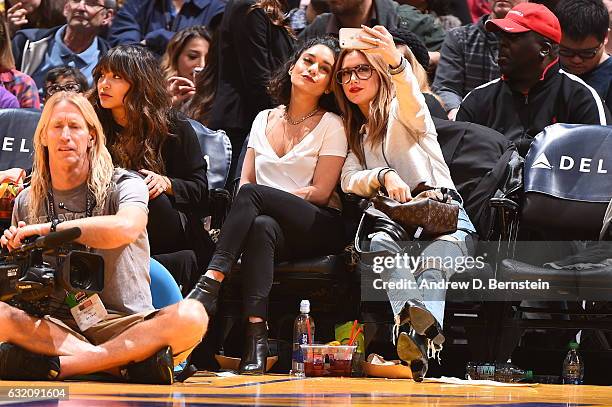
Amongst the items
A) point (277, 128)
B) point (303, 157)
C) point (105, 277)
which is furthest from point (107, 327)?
point (277, 128)

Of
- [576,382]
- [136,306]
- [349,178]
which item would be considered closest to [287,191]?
[349,178]

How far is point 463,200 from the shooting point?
19.7 ft

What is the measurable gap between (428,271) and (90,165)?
1.58 meters

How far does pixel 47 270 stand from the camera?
4301 mm

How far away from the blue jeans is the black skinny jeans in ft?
1.18

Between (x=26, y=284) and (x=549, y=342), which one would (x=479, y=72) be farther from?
(x=26, y=284)

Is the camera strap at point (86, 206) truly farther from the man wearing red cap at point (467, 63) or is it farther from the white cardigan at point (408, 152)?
the man wearing red cap at point (467, 63)

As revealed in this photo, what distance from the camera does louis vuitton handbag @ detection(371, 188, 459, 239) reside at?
211 inches

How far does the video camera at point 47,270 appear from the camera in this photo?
4.28 metres

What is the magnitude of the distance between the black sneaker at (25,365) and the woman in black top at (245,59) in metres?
2.53

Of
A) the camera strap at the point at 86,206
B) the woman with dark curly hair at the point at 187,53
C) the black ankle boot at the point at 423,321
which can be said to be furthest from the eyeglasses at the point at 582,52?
the camera strap at the point at 86,206

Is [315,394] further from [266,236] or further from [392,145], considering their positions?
[392,145]

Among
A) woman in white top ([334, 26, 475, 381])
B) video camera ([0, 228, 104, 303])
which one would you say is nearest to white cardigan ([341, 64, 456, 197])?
woman in white top ([334, 26, 475, 381])

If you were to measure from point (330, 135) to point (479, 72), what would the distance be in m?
1.70
